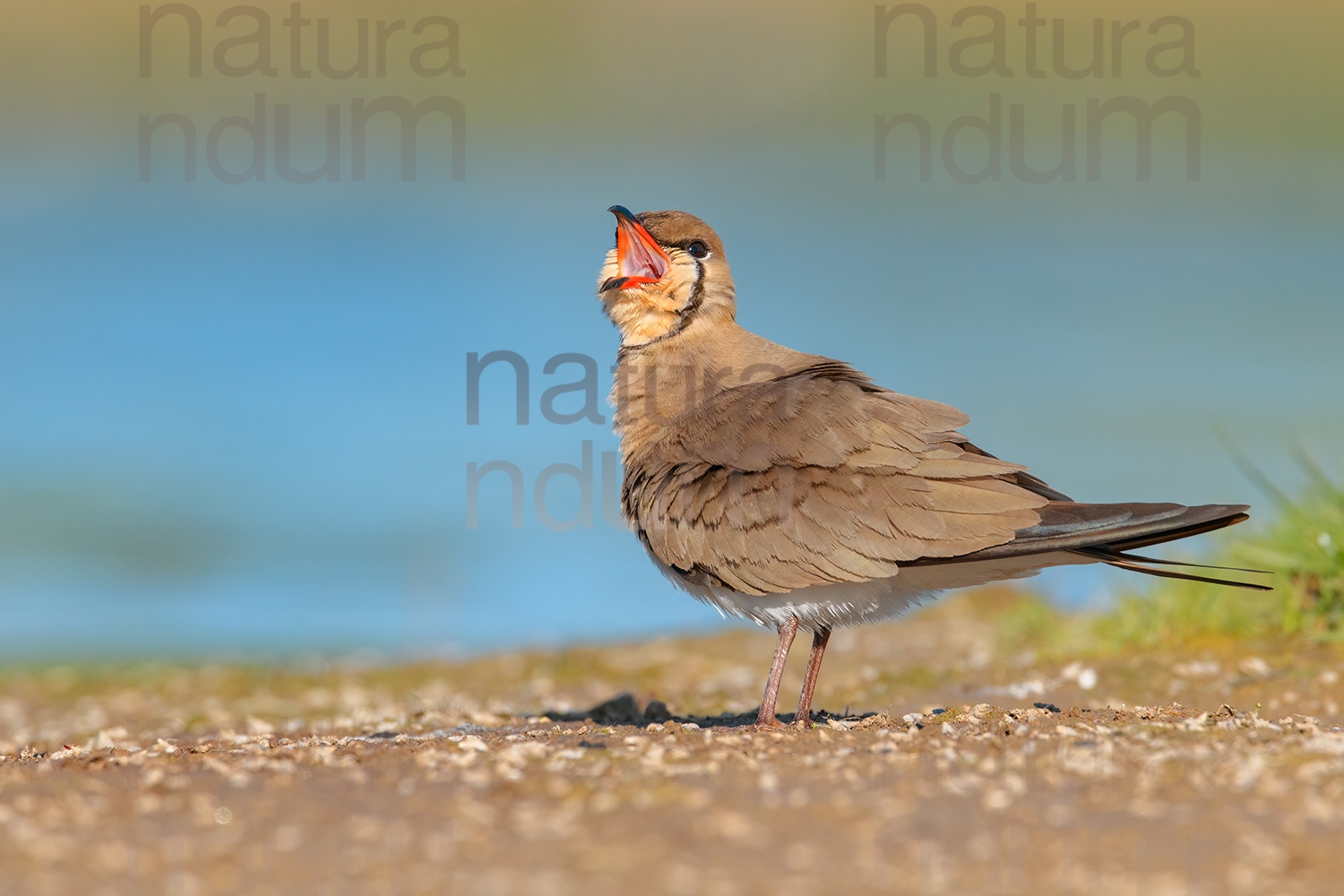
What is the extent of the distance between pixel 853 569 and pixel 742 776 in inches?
57.0

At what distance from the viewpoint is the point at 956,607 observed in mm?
12555

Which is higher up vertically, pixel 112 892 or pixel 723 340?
pixel 723 340

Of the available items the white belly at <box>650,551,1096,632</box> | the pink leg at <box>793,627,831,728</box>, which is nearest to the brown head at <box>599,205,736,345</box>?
the white belly at <box>650,551,1096,632</box>

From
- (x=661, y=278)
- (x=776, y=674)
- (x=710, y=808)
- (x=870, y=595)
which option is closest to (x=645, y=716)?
(x=776, y=674)

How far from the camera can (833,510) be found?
18.2 feet

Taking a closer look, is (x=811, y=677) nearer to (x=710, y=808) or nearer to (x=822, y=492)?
(x=822, y=492)

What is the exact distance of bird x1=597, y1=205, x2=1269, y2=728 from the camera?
529cm

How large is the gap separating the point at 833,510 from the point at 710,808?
1979 mm

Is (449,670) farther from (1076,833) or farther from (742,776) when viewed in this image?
(1076,833)

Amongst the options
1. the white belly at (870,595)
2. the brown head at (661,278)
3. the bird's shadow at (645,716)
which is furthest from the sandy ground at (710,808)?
the brown head at (661,278)

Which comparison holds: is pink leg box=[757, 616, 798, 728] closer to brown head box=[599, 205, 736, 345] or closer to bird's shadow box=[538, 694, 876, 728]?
bird's shadow box=[538, 694, 876, 728]

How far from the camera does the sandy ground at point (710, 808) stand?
3.40 metres

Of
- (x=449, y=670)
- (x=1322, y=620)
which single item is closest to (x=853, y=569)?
(x=1322, y=620)

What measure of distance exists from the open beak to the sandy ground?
2383 millimetres
